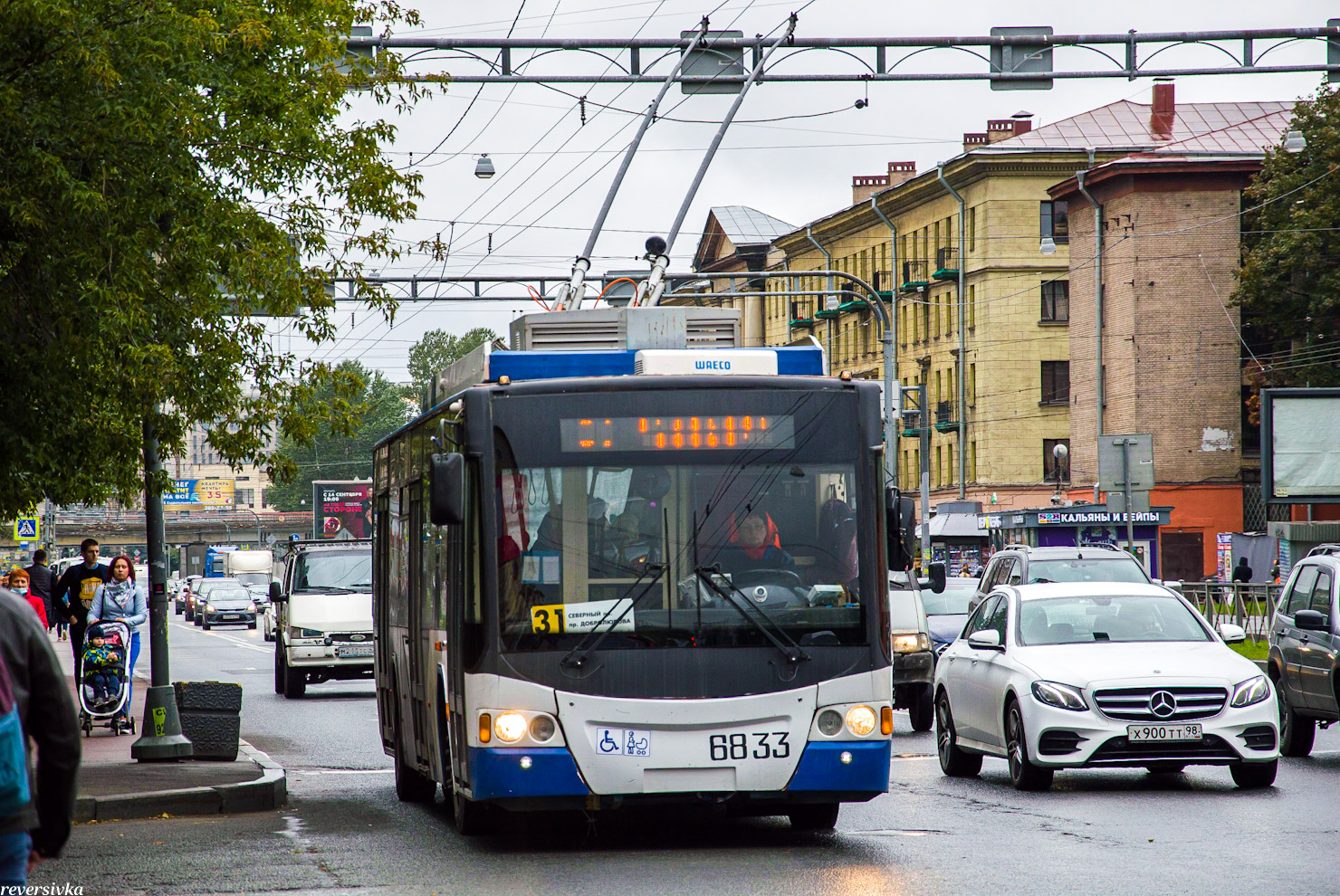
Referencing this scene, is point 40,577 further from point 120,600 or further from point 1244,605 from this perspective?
point 1244,605

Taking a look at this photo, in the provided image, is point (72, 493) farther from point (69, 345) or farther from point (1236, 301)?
point (1236, 301)

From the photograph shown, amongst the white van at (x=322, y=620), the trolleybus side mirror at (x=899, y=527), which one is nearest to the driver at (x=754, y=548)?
the trolleybus side mirror at (x=899, y=527)

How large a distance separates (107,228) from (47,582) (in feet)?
77.4

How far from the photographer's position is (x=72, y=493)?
17.6 meters

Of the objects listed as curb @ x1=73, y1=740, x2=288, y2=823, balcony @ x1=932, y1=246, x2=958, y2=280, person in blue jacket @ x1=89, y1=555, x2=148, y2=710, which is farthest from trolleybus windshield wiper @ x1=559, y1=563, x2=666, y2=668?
balcony @ x1=932, y1=246, x2=958, y2=280

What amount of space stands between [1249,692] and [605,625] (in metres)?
5.52

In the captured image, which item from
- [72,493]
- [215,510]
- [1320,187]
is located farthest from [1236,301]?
[215,510]

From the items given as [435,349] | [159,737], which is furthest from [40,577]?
[435,349]

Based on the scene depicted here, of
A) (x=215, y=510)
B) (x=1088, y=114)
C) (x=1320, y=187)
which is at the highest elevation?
(x=1088, y=114)

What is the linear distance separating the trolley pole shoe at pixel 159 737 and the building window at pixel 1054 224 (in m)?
60.2

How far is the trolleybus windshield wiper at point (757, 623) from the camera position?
1106cm

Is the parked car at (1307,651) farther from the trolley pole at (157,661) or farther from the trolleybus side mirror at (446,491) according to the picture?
A: the trolley pole at (157,661)

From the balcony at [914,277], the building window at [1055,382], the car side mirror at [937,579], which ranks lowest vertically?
the car side mirror at [937,579]

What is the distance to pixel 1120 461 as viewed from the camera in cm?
3184
